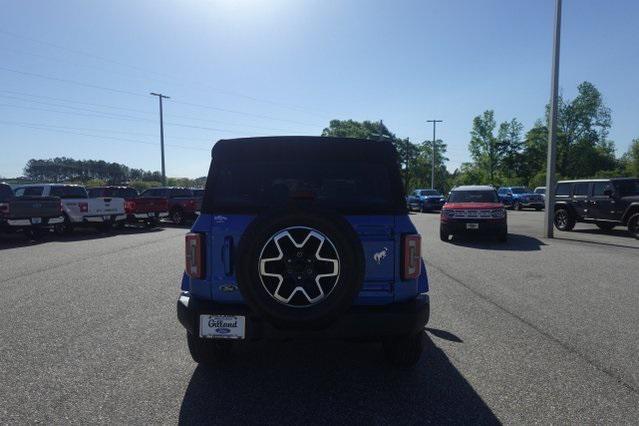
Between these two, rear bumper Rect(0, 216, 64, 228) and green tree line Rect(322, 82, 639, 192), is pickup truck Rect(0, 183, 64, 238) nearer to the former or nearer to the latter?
rear bumper Rect(0, 216, 64, 228)

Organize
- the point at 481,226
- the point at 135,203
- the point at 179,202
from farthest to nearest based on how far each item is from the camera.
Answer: the point at 179,202
the point at 135,203
the point at 481,226

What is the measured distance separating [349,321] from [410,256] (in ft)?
2.28

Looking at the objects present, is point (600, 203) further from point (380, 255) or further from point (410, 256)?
point (380, 255)

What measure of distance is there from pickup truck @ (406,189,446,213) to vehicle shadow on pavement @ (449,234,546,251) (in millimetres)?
17485

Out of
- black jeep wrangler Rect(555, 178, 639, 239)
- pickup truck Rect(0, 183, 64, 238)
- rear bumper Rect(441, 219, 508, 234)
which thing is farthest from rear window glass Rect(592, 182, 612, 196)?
pickup truck Rect(0, 183, 64, 238)

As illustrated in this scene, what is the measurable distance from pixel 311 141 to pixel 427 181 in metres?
97.5

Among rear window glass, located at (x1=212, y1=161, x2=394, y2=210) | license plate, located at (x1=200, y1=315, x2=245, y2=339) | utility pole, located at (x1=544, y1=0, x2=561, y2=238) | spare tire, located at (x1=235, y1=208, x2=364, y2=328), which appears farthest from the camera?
utility pole, located at (x1=544, y1=0, x2=561, y2=238)

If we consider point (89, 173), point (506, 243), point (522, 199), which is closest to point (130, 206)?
point (506, 243)

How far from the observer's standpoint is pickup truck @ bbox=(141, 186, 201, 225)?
21.9 m

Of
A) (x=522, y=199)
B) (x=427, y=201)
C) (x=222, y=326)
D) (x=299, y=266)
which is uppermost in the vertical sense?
(x=299, y=266)

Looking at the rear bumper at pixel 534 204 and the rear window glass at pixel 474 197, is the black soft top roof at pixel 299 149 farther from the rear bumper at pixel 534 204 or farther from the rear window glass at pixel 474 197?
the rear bumper at pixel 534 204

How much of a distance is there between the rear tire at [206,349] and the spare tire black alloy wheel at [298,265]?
41.1 inches

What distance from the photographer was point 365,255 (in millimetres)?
3191

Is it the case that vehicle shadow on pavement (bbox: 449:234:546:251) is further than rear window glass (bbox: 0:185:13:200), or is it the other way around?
rear window glass (bbox: 0:185:13:200)
